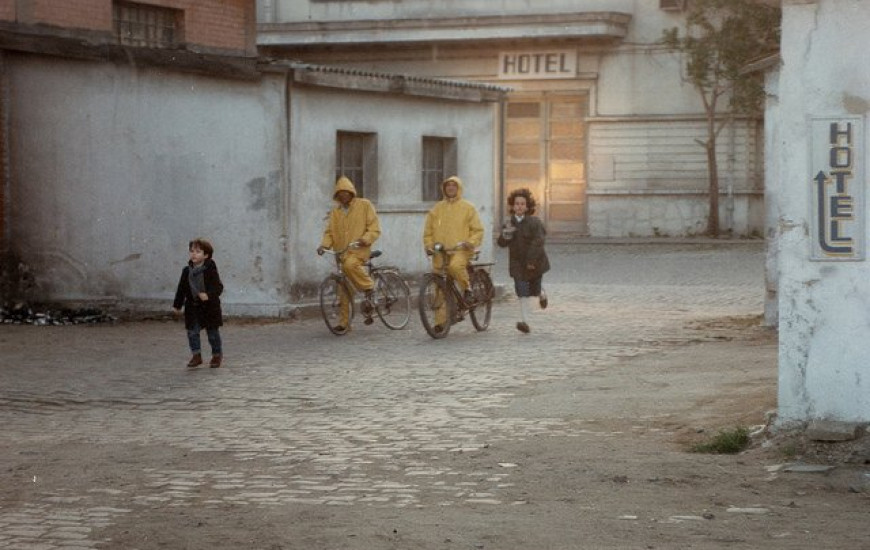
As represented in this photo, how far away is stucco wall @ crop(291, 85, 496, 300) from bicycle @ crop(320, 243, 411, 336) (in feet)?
6.45

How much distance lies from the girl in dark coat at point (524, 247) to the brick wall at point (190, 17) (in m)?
8.43

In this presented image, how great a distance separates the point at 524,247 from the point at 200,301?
4533mm

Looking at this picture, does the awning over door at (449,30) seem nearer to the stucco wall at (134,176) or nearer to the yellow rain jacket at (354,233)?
the stucco wall at (134,176)

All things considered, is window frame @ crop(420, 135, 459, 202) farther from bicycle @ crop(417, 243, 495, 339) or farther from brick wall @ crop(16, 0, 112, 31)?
bicycle @ crop(417, 243, 495, 339)

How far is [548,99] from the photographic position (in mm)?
43719

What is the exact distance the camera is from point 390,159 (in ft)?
77.0

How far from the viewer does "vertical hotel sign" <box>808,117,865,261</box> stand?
32.6ft

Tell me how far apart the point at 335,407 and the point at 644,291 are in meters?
13.5

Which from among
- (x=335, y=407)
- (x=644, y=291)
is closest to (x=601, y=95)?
(x=644, y=291)

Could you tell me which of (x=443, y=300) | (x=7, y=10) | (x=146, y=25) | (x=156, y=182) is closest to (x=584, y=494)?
(x=443, y=300)

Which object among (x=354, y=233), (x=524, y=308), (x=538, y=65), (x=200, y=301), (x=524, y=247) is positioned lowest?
(x=524, y=308)

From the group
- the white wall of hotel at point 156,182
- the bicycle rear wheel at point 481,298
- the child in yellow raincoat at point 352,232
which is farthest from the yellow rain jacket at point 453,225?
the white wall of hotel at point 156,182

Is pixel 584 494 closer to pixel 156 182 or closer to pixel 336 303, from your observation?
pixel 336 303

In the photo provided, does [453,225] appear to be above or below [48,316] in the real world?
above
